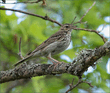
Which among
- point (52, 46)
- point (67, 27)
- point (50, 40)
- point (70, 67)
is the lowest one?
point (70, 67)

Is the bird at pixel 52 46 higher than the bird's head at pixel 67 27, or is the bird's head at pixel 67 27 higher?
the bird's head at pixel 67 27

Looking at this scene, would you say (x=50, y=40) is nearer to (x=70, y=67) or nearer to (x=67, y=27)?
(x=67, y=27)

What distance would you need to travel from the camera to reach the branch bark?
282 centimetres

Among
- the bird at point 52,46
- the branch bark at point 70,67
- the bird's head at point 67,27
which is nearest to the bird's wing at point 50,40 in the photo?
the bird at point 52,46

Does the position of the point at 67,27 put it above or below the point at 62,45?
above

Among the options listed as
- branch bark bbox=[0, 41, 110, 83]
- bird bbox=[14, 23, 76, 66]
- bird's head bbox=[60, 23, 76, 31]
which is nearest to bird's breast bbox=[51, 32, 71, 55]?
bird bbox=[14, 23, 76, 66]

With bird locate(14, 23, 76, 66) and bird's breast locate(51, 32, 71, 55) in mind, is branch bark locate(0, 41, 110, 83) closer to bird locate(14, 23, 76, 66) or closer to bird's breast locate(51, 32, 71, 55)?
bird locate(14, 23, 76, 66)

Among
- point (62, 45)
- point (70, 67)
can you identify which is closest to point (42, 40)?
point (62, 45)

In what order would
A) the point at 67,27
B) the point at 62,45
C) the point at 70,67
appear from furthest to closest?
1. the point at 67,27
2. the point at 62,45
3. the point at 70,67

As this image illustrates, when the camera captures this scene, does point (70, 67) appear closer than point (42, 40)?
Yes

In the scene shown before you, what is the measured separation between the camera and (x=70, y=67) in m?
3.41

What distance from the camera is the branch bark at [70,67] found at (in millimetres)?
2822

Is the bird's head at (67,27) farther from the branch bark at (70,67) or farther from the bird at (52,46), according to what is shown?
the branch bark at (70,67)

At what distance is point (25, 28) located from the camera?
5508 mm
